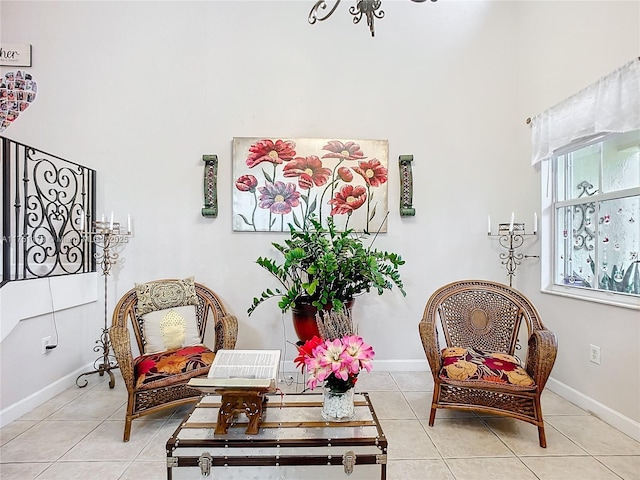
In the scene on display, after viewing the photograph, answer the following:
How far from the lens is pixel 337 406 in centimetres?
161

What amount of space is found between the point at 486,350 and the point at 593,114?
1823 mm

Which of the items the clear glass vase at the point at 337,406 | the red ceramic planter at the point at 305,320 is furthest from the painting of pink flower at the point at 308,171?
the clear glass vase at the point at 337,406

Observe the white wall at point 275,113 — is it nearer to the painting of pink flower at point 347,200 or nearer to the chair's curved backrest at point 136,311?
the painting of pink flower at point 347,200

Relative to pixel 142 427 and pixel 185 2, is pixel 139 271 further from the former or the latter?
pixel 185 2

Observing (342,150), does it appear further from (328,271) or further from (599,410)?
(599,410)

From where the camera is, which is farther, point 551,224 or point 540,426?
point 551,224

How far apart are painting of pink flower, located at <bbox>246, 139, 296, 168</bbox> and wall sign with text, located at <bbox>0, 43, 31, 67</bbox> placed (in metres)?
2.22

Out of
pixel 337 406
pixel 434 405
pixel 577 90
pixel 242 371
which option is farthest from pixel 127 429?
pixel 577 90

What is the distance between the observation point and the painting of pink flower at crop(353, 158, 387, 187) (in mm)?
3381

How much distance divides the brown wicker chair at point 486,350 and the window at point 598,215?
65cm

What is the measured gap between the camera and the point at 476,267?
348 centimetres

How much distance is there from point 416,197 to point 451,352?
60.3 inches

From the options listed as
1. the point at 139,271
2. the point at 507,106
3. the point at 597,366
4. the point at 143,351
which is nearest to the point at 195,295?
the point at 143,351

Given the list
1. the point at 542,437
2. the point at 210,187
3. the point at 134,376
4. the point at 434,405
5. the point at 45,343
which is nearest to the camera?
the point at 542,437
